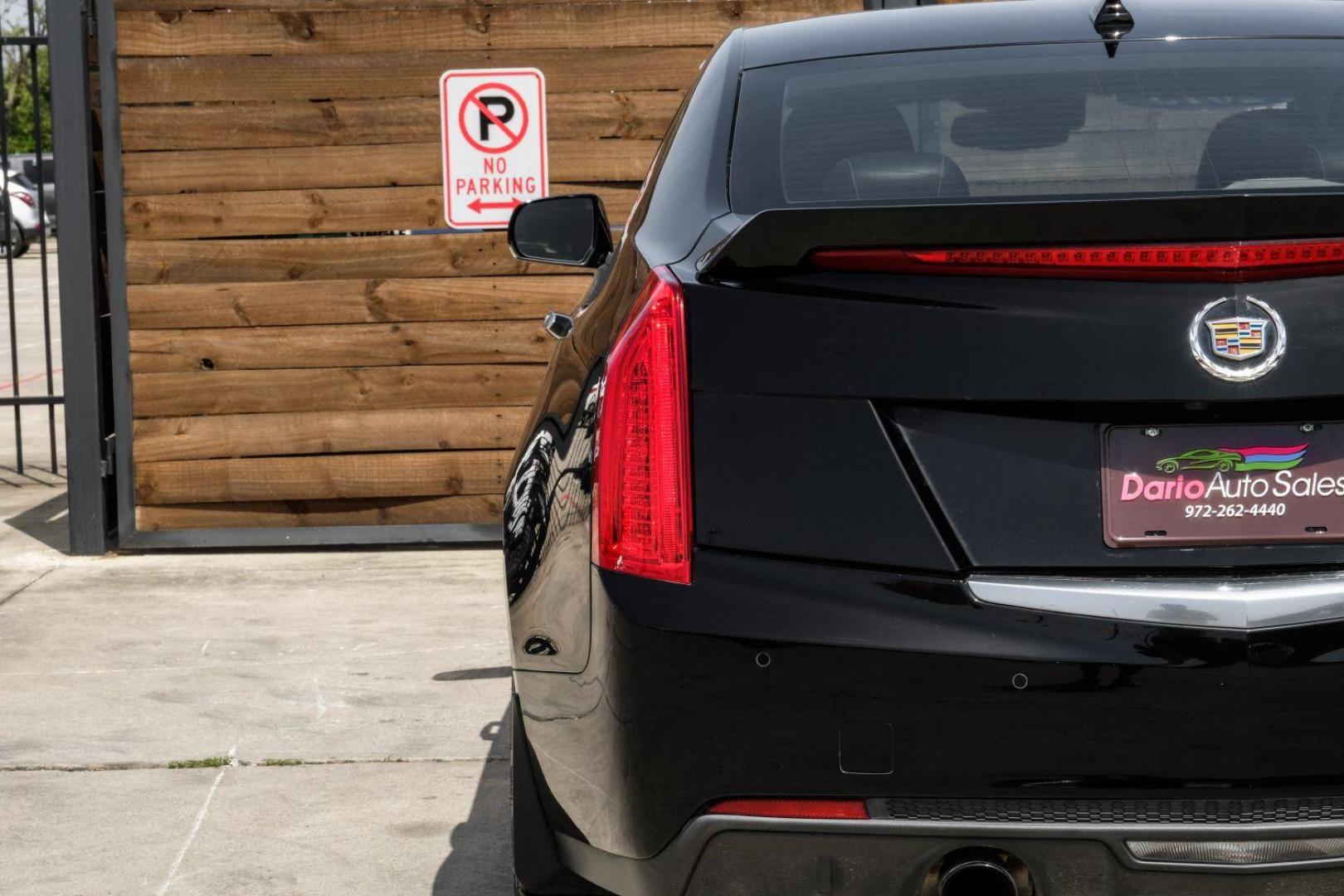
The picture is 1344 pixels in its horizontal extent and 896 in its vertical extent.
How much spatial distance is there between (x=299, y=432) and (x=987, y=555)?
5.54m

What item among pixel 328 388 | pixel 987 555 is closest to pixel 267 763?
pixel 987 555

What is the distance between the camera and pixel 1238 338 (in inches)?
84.7

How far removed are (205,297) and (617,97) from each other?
1.89 metres

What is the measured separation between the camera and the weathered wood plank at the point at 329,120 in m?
7.21

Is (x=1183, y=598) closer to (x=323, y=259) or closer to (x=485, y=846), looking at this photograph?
(x=485, y=846)

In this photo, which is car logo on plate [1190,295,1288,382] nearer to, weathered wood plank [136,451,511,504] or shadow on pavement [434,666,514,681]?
shadow on pavement [434,666,514,681]

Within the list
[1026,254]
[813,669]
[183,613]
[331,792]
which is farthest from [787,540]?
[183,613]

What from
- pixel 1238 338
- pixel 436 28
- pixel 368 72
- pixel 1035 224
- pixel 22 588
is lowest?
pixel 22 588

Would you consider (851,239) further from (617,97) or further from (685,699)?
(617,97)

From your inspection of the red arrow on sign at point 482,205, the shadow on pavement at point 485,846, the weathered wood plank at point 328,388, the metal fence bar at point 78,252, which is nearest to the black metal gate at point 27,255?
the metal fence bar at point 78,252

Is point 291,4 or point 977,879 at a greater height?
point 291,4

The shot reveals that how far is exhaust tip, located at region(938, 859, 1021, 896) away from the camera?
2.22 meters

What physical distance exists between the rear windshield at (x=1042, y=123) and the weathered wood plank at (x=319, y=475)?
464 cm

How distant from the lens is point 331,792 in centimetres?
436
